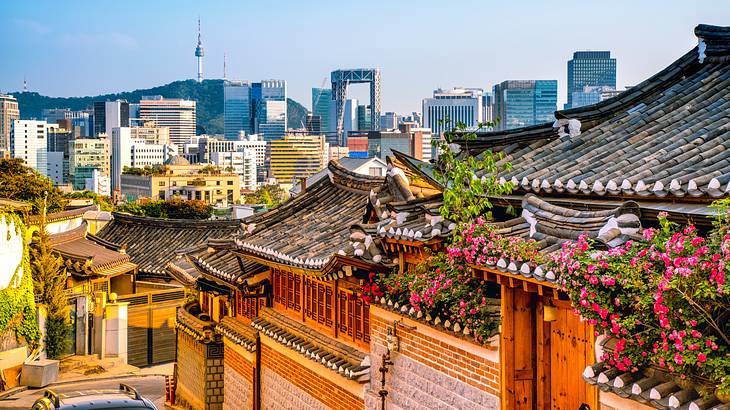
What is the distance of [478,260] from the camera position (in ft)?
28.3

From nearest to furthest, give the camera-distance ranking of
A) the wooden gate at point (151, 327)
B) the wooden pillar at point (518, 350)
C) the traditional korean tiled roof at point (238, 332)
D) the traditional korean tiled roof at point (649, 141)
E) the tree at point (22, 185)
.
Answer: the traditional korean tiled roof at point (649, 141) < the wooden pillar at point (518, 350) < the traditional korean tiled roof at point (238, 332) < the wooden gate at point (151, 327) < the tree at point (22, 185)

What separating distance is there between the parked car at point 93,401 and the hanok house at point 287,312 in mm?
2951

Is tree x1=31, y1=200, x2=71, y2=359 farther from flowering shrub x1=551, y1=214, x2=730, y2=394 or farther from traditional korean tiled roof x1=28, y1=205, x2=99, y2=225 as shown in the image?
flowering shrub x1=551, y1=214, x2=730, y2=394

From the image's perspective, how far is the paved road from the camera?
2481 centimetres

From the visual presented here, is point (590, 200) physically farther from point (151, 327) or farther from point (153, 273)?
point (153, 273)

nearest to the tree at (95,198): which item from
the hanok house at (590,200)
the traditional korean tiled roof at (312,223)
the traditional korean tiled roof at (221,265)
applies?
the traditional korean tiled roof at (221,265)

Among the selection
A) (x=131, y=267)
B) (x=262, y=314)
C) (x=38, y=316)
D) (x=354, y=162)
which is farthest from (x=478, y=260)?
(x=354, y=162)

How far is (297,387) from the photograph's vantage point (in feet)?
51.9

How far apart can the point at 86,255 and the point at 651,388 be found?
93.2 ft

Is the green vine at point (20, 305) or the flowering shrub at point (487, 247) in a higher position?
the flowering shrub at point (487, 247)

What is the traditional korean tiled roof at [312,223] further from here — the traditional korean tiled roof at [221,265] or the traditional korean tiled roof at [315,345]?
the traditional korean tiled roof at [315,345]

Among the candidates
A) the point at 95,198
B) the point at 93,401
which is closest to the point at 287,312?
the point at 93,401

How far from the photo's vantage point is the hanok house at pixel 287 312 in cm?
1392

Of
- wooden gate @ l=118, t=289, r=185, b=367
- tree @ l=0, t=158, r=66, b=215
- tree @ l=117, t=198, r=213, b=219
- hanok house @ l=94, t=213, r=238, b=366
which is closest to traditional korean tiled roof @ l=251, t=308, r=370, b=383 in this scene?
wooden gate @ l=118, t=289, r=185, b=367
